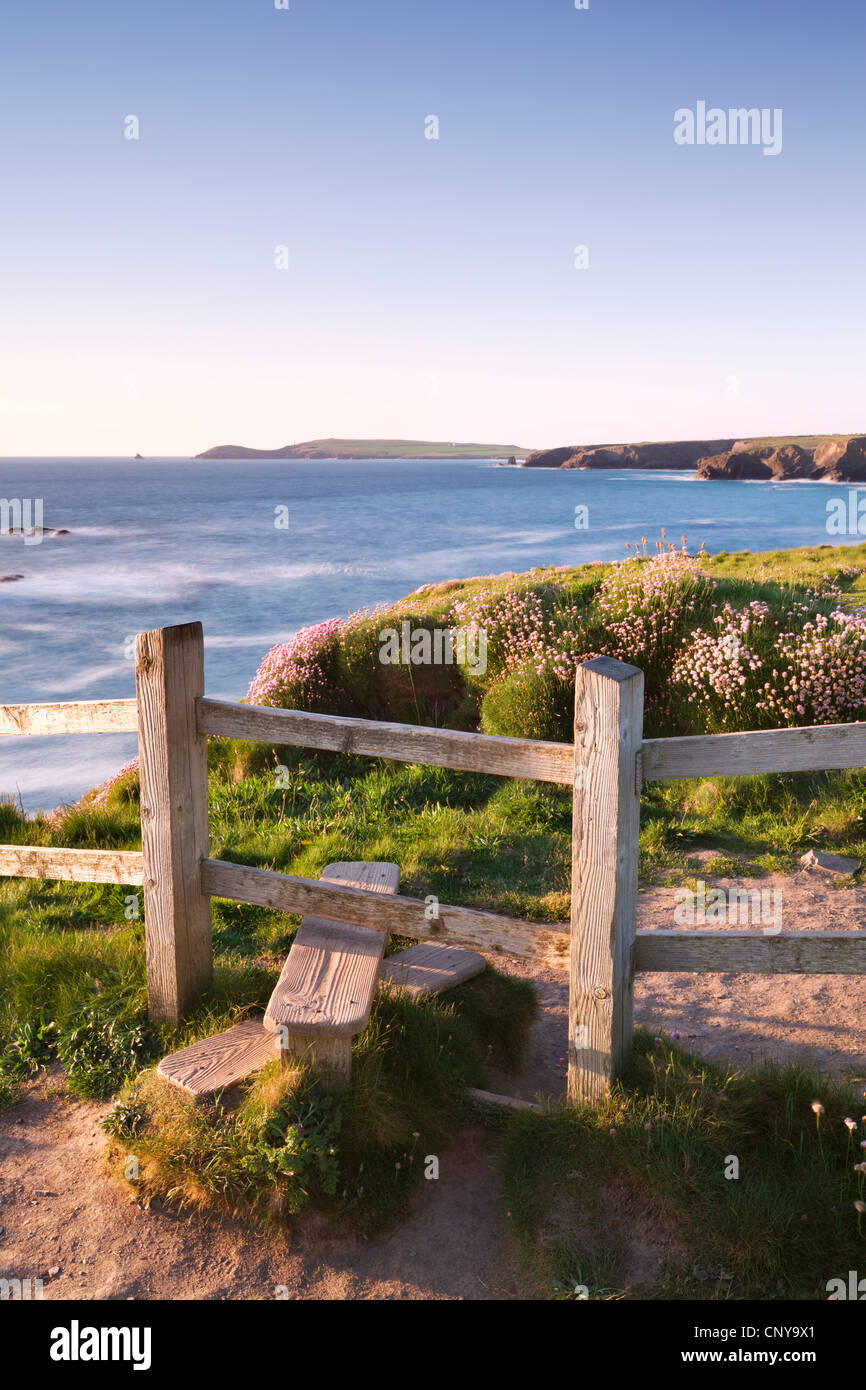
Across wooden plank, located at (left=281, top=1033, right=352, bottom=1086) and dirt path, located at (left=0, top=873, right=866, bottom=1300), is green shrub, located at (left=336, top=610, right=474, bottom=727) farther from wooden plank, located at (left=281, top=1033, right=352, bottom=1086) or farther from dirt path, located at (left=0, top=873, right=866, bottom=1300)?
wooden plank, located at (left=281, top=1033, right=352, bottom=1086)

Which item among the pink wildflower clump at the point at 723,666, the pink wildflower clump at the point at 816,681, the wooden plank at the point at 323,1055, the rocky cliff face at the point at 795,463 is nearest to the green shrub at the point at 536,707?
the pink wildflower clump at the point at 723,666

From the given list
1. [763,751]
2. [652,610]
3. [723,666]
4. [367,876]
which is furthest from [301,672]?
[763,751]

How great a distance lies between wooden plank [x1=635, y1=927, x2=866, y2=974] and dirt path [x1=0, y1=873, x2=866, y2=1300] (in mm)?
953

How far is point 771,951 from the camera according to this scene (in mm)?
3469

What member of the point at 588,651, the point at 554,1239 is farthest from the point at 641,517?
the point at 554,1239

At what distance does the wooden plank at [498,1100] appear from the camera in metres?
3.87

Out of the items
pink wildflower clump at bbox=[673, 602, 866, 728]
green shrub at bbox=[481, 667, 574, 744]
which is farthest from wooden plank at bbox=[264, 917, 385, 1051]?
pink wildflower clump at bbox=[673, 602, 866, 728]

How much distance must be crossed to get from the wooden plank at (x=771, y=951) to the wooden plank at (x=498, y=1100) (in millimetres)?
925

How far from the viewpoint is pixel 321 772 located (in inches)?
361

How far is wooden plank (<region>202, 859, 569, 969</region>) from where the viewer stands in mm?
3715

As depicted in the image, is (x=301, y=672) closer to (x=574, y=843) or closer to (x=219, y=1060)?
(x=219, y=1060)

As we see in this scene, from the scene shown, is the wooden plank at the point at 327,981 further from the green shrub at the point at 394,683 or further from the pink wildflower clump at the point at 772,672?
the green shrub at the point at 394,683

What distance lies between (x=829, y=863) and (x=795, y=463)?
616ft
